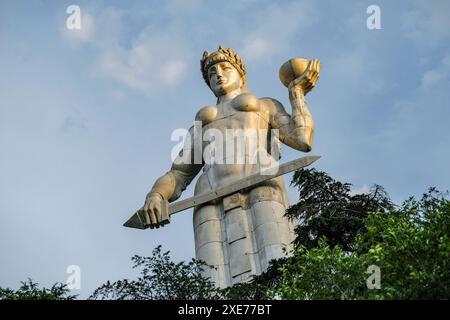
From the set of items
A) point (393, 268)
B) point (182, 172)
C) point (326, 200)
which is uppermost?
point (182, 172)

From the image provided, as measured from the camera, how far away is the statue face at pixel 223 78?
2652cm

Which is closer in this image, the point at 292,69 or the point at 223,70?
the point at 292,69

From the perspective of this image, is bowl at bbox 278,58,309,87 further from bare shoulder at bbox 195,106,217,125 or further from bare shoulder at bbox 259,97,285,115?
bare shoulder at bbox 195,106,217,125

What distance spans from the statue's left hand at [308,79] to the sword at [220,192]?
2.25 m

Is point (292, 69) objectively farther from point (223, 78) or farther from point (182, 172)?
point (182, 172)

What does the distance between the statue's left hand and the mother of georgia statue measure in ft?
0.04

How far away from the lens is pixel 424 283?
14.9 meters

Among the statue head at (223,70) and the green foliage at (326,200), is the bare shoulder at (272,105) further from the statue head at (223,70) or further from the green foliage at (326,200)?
the green foliage at (326,200)

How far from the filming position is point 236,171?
79.1ft

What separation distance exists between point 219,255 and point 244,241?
681mm

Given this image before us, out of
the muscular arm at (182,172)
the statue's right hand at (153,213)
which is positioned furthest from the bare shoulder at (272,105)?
the statue's right hand at (153,213)

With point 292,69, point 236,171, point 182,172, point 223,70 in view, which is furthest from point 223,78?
point 236,171

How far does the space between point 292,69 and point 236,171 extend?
3.11m

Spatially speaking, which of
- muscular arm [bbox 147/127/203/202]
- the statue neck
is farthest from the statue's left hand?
muscular arm [bbox 147/127/203/202]
